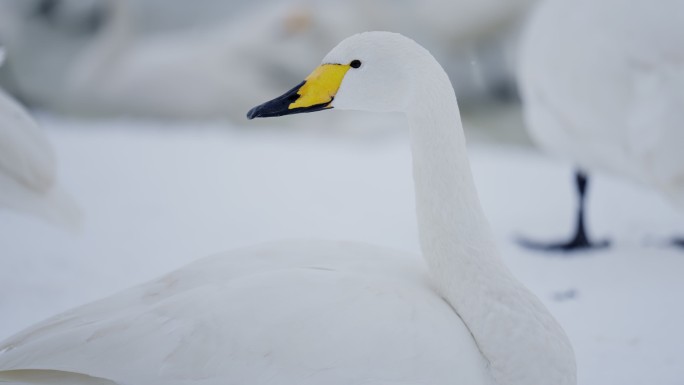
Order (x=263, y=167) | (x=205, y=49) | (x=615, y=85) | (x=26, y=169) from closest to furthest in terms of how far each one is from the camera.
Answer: (x=26, y=169) → (x=615, y=85) → (x=263, y=167) → (x=205, y=49)

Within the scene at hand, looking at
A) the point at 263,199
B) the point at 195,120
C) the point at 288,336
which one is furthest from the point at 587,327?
the point at 195,120

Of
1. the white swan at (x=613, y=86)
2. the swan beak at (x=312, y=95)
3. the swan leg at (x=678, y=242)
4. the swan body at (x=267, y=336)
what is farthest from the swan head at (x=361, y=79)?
the swan leg at (x=678, y=242)

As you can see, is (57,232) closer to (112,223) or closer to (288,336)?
(112,223)

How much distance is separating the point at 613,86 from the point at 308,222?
119 centimetres

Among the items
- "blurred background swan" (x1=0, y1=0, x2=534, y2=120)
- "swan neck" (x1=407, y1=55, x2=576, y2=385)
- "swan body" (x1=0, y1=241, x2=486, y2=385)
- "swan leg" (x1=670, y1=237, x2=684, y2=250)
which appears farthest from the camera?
"blurred background swan" (x1=0, y1=0, x2=534, y2=120)

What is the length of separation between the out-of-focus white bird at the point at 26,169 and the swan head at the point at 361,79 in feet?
2.53

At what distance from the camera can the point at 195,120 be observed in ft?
20.6

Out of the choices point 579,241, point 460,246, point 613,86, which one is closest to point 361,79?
point 460,246

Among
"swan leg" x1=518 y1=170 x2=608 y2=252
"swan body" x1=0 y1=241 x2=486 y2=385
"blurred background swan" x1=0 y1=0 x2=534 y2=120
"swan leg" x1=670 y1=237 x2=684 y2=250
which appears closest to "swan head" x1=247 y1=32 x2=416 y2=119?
"swan body" x1=0 y1=241 x2=486 y2=385

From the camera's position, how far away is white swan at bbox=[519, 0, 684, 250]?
95.1 inches

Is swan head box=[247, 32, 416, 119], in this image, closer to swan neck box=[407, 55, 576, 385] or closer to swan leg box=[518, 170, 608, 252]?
swan neck box=[407, 55, 576, 385]

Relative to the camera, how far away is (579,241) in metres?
2.86

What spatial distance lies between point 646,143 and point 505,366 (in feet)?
3.84

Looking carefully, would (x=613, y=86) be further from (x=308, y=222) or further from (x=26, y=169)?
(x=26, y=169)
